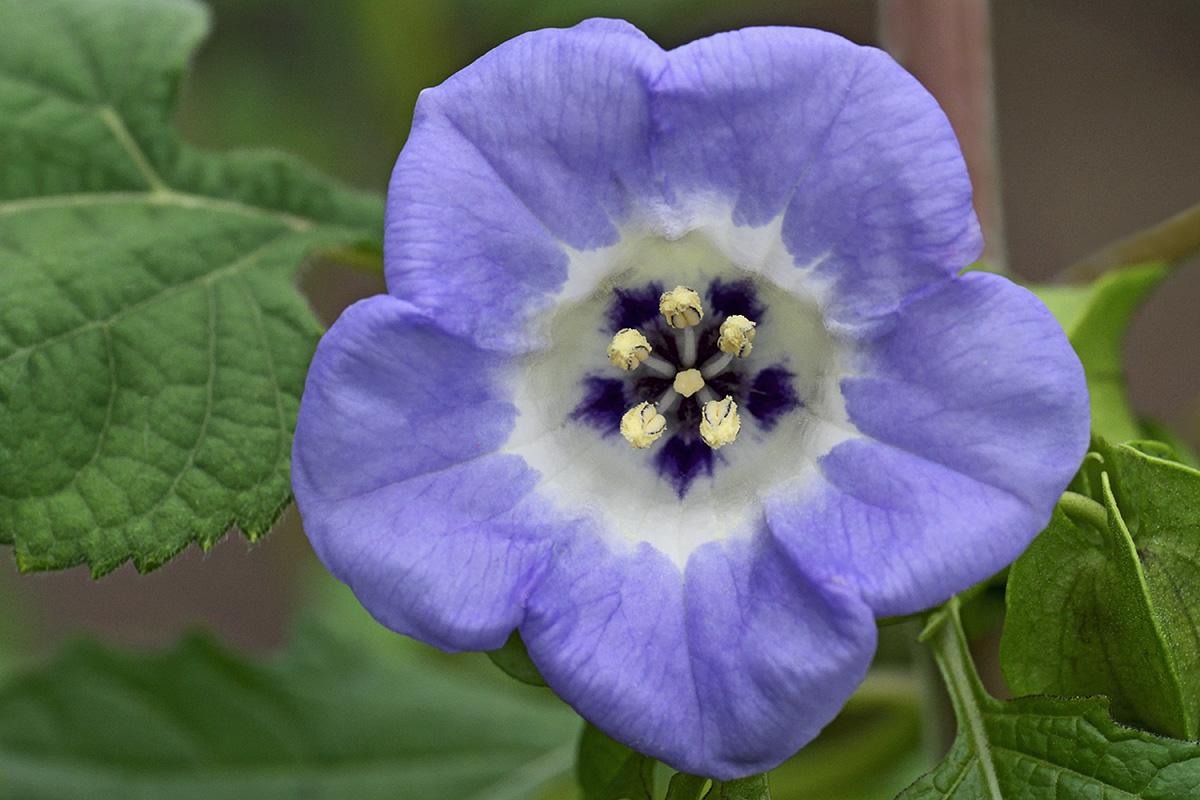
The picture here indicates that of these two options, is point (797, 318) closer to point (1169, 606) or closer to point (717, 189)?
point (717, 189)

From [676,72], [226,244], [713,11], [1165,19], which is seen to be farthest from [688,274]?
[1165,19]

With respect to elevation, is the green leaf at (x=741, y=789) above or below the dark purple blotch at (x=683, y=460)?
below

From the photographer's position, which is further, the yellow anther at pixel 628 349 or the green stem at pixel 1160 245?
the green stem at pixel 1160 245

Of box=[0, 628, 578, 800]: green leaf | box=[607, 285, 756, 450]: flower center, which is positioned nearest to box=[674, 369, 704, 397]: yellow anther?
box=[607, 285, 756, 450]: flower center

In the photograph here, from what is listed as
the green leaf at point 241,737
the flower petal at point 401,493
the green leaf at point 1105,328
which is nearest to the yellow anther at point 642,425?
the flower petal at point 401,493

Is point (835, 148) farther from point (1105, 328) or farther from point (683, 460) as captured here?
point (1105, 328)

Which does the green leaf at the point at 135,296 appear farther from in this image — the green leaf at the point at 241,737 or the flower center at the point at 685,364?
the green leaf at the point at 241,737
